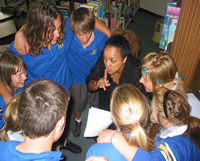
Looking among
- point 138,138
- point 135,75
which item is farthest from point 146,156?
point 135,75

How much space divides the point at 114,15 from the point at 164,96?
318 centimetres

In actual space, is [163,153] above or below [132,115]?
below

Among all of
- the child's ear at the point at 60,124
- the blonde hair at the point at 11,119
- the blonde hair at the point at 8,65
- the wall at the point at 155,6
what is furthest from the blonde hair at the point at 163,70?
the wall at the point at 155,6

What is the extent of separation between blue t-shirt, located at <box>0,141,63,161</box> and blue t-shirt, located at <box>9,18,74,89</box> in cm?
79

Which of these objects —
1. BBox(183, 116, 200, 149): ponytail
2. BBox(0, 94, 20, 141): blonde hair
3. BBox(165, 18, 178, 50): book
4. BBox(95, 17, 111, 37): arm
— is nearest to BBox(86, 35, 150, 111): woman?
BBox(95, 17, 111, 37): arm

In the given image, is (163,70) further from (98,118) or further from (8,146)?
(8,146)

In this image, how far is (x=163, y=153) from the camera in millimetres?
903

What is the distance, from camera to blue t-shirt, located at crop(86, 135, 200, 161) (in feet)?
2.84

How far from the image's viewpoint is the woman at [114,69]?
1.42 metres

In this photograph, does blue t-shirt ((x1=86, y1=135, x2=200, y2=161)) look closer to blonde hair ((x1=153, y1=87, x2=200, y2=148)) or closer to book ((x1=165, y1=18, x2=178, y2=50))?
blonde hair ((x1=153, y1=87, x2=200, y2=148))

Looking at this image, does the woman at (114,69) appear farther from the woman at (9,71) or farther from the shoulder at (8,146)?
the shoulder at (8,146)

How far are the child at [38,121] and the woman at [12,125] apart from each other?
0.52ft

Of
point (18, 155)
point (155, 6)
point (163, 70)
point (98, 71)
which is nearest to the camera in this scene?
point (18, 155)

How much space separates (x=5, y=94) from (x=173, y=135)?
131 centimetres
